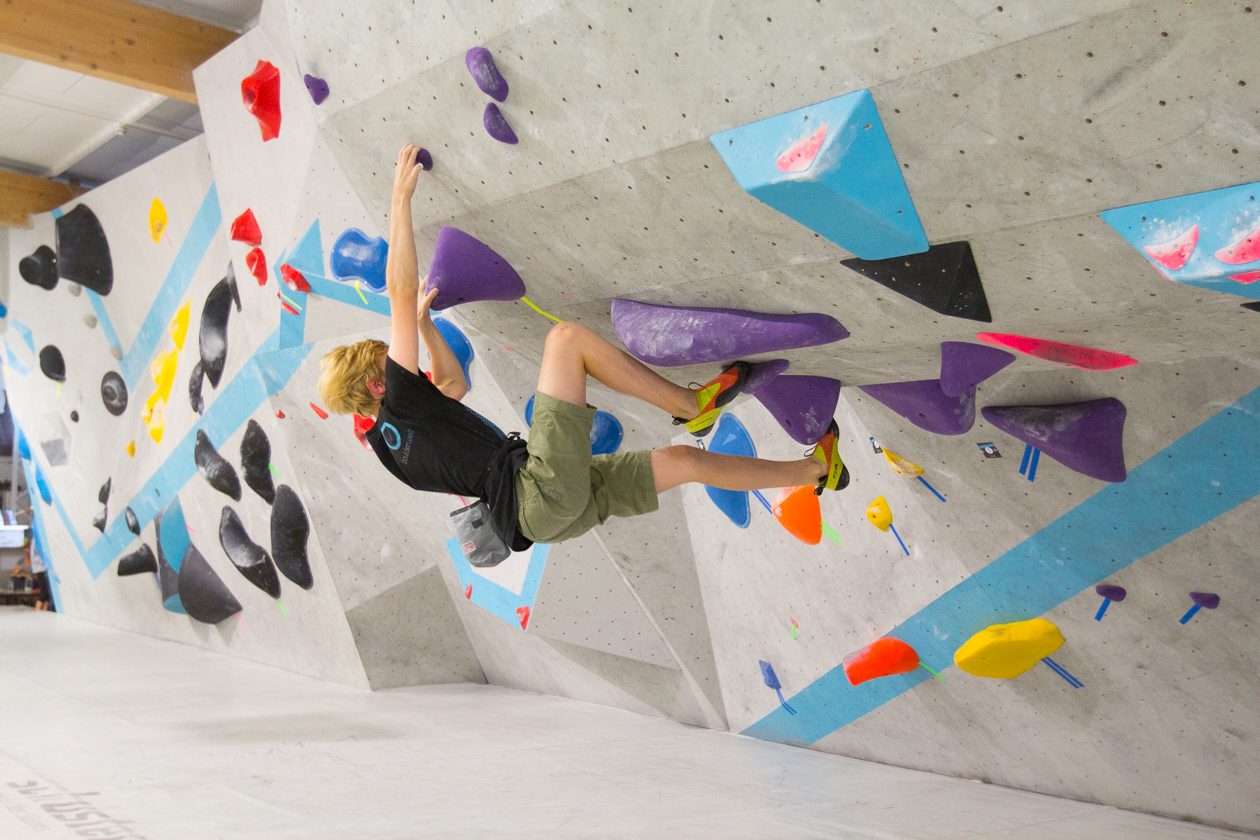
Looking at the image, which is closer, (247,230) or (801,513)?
(801,513)

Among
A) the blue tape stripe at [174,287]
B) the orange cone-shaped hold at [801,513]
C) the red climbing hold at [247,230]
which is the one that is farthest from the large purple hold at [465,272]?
the blue tape stripe at [174,287]

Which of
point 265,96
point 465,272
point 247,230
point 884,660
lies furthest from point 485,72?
point 247,230

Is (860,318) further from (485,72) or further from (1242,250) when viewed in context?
(485,72)

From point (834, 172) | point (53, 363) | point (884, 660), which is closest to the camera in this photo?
point (834, 172)

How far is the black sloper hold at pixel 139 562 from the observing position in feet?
20.7

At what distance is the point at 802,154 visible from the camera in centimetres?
189

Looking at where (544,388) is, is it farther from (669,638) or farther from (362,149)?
(669,638)

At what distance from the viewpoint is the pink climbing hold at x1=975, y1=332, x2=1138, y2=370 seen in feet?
7.49

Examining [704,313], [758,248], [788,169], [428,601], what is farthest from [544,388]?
[428,601]

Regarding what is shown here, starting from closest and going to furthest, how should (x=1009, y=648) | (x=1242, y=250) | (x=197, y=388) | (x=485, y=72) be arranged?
(x=1242, y=250) < (x=485, y=72) < (x=1009, y=648) < (x=197, y=388)

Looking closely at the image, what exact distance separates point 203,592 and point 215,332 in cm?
175

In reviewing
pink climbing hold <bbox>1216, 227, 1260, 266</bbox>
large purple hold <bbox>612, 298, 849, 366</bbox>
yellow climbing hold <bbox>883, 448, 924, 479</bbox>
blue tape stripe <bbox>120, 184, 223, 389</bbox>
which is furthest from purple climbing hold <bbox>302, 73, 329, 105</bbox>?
blue tape stripe <bbox>120, 184, 223, 389</bbox>

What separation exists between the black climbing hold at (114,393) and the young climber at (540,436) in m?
3.91

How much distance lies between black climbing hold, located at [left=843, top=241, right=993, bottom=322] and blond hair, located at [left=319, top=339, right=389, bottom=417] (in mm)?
1237
